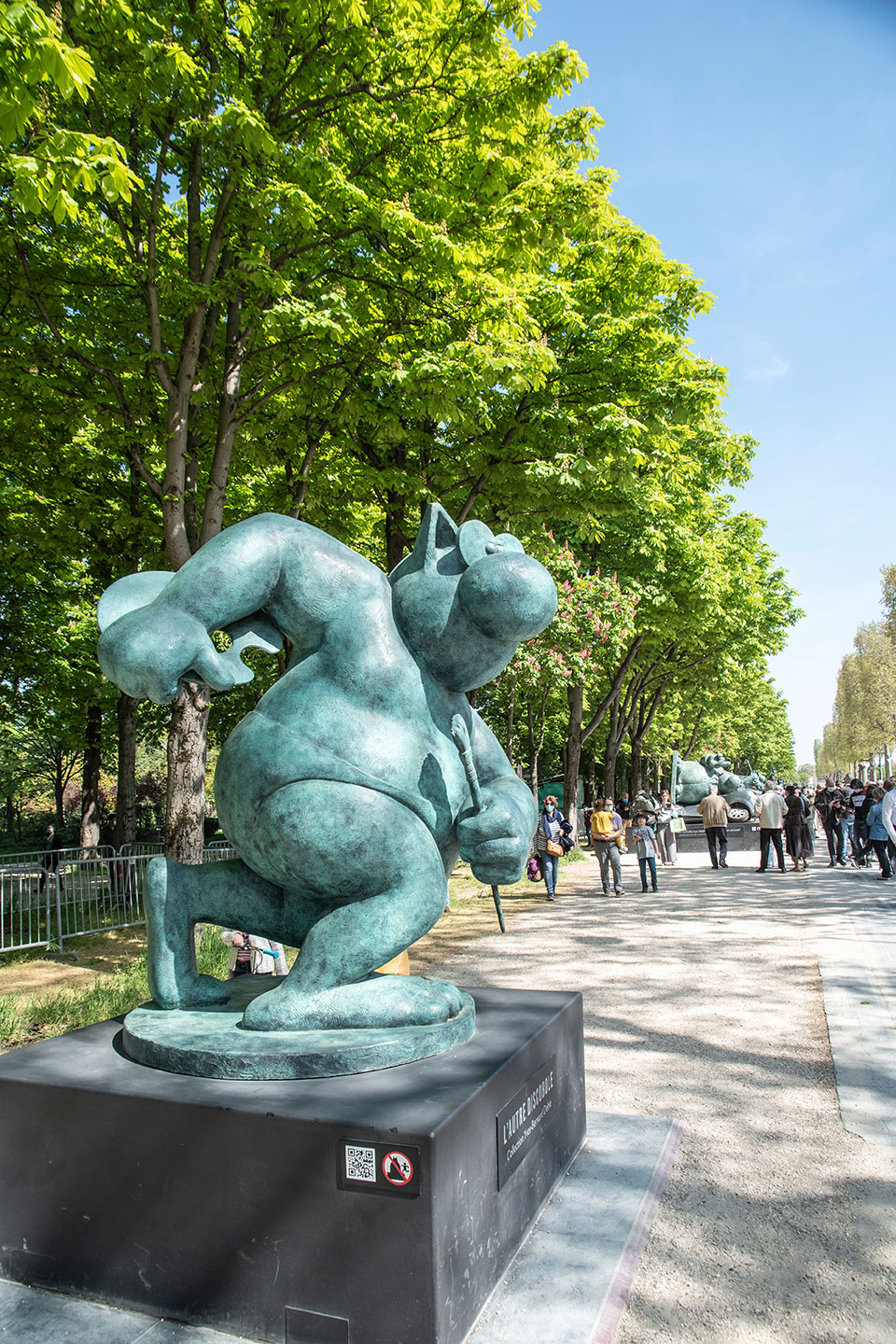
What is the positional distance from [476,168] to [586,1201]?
8.52 meters

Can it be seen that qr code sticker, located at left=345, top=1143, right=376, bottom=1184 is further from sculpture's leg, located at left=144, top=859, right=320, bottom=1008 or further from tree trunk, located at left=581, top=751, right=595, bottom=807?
tree trunk, located at left=581, top=751, right=595, bottom=807

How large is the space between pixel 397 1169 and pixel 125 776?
47.9ft

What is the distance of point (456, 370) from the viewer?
8250mm

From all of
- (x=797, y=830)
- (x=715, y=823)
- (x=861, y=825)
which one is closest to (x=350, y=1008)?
(x=797, y=830)

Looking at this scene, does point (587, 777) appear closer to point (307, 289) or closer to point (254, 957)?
point (307, 289)

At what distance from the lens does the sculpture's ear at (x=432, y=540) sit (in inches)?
125

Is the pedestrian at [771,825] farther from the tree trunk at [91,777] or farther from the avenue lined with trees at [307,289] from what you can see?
the tree trunk at [91,777]

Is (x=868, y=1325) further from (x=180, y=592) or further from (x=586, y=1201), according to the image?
(x=180, y=592)

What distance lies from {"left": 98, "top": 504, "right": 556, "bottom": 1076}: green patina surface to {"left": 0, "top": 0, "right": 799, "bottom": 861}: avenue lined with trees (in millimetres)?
3153

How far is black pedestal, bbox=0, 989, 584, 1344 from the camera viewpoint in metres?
2.27

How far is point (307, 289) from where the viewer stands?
8930 mm

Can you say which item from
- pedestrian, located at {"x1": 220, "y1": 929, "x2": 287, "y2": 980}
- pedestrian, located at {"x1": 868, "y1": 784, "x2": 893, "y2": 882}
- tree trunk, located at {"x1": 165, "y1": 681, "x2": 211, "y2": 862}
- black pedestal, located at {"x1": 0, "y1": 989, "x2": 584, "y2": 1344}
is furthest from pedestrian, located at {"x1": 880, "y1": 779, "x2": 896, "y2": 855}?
black pedestal, located at {"x1": 0, "y1": 989, "x2": 584, "y2": 1344}

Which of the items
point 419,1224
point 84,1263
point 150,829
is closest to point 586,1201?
point 419,1224

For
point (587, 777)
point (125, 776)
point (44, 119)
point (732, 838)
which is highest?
point (44, 119)
